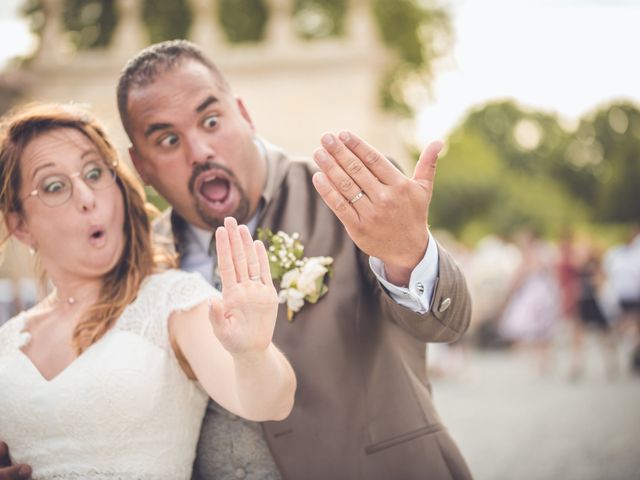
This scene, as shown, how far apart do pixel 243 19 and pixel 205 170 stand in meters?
15.4

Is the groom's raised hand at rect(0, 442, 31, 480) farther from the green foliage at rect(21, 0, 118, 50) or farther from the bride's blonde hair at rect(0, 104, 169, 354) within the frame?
the green foliage at rect(21, 0, 118, 50)

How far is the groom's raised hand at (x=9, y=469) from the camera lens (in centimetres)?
212

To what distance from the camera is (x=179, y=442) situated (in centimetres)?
219

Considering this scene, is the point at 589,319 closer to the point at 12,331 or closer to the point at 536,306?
the point at 536,306

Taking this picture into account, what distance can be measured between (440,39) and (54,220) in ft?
61.3

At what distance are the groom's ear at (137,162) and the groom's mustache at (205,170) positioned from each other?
255 mm

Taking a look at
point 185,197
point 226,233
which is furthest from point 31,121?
point 226,233

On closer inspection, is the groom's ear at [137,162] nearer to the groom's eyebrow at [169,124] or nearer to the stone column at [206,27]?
the groom's eyebrow at [169,124]

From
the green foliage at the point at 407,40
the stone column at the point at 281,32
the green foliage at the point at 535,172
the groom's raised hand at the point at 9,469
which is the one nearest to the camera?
the groom's raised hand at the point at 9,469

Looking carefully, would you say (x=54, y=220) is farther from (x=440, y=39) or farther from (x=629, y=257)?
(x=440, y=39)

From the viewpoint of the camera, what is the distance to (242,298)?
1.73 meters

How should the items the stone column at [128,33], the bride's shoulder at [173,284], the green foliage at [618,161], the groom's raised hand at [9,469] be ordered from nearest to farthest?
the groom's raised hand at [9,469], the bride's shoulder at [173,284], the stone column at [128,33], the green foliage at [618,161]

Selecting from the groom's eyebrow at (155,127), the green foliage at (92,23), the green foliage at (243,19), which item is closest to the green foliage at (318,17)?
the green foliage at (243,19)

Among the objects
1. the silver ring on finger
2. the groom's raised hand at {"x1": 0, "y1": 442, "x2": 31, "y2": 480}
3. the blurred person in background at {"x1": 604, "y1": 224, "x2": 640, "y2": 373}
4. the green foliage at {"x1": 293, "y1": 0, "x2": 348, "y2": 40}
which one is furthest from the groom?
the green foliage at {"x1": 293, "y1": 0, "x2": 348, "y2": 40}
